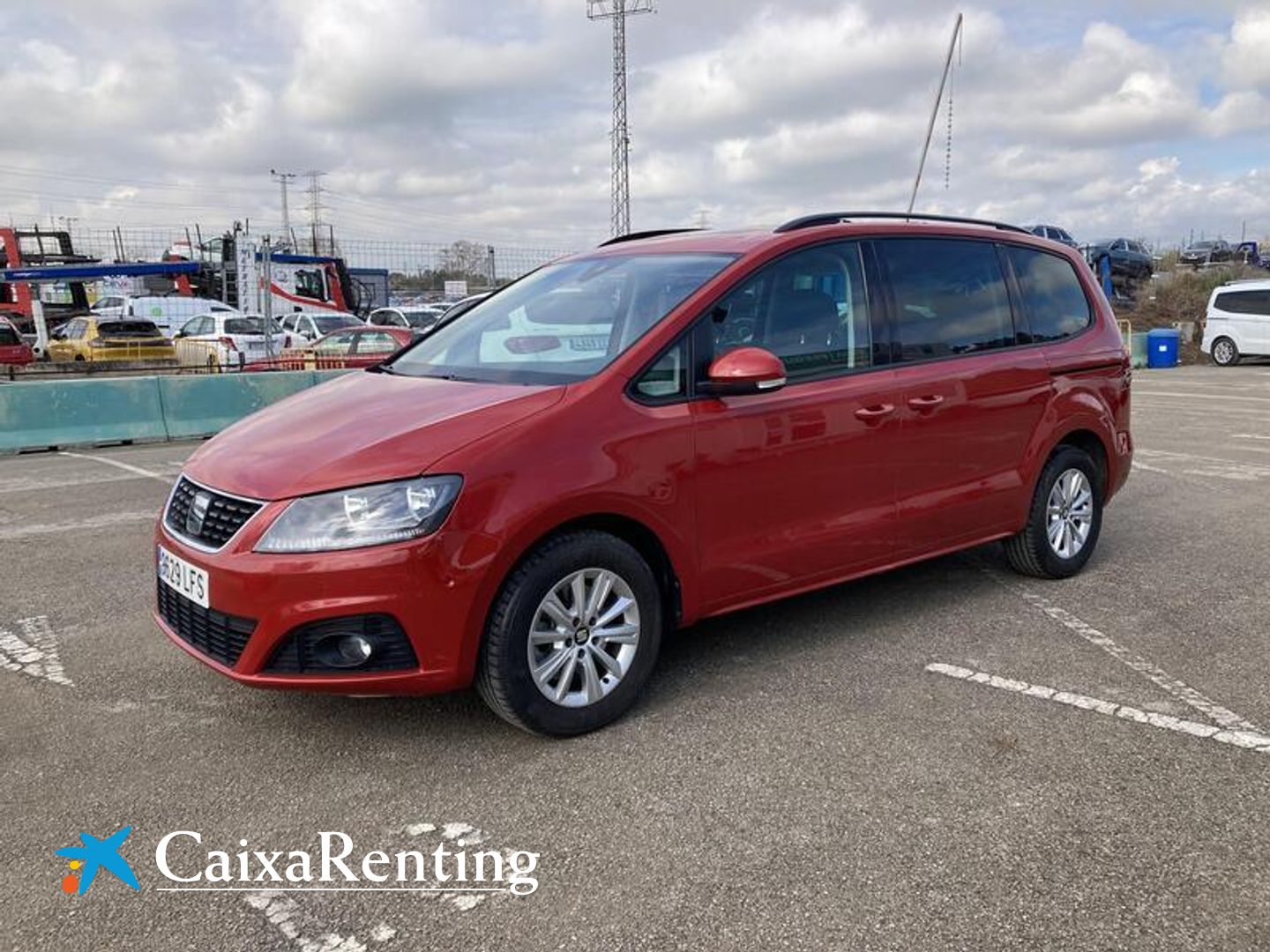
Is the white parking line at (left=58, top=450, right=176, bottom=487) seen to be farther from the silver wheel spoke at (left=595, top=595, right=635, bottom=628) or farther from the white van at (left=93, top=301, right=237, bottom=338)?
the white van at (left=93, top=301, right=237, bottom=338)

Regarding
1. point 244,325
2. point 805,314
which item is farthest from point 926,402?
point 244,325

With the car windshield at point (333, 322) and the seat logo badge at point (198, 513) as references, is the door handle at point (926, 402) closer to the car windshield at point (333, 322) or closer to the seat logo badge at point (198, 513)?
the seat logo badge at point (198, 513)

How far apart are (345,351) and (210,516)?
1494 cm

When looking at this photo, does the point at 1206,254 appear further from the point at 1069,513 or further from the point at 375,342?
the point at 1069,513

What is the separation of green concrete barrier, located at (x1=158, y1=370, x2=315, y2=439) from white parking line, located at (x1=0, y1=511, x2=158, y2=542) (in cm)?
492

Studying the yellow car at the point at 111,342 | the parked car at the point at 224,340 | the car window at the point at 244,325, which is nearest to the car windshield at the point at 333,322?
the parked car at the point at 224,340

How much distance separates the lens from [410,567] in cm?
308

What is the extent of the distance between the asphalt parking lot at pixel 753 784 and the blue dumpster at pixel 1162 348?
2122cm

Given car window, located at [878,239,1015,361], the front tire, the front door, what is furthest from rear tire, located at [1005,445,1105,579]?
the front tire

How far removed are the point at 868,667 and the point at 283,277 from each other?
2915 cm

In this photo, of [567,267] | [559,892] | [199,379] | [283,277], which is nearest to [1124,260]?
[283,277]

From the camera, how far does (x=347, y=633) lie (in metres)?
3.14

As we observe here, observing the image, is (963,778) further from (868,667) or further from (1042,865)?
(868,667)

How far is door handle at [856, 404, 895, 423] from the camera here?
13.8 ft
